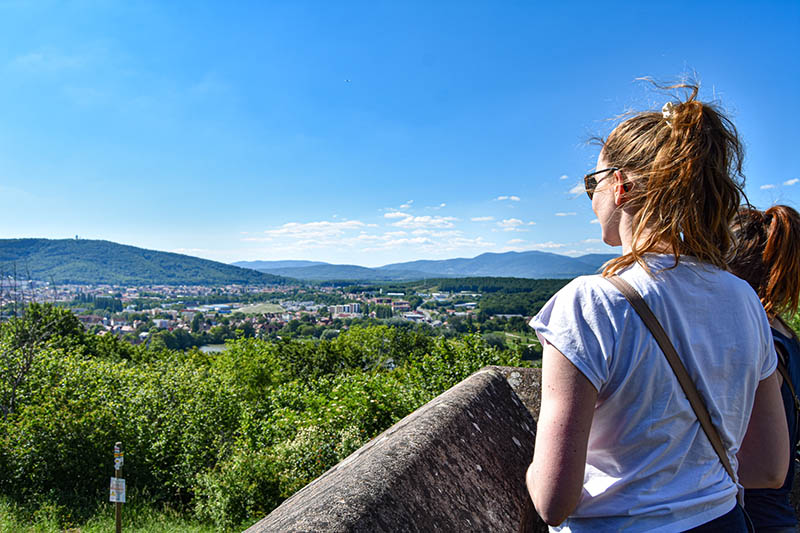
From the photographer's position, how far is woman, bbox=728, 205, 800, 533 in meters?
1.74

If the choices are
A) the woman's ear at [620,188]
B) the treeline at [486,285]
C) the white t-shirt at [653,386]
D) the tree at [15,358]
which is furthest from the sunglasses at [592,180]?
the treeline at [486,285]

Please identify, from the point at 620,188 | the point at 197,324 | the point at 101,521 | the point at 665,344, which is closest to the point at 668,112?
the point at 620,188

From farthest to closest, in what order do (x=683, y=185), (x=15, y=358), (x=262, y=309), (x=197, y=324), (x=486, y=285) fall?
(x=262, y=309), (x=486, y=285), (x=197, y=324), (x=15, y=358), (x=683, y=185)

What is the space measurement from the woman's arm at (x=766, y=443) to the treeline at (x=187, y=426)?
19.7 ft

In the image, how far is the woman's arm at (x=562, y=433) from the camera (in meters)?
0.99

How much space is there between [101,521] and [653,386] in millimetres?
14767

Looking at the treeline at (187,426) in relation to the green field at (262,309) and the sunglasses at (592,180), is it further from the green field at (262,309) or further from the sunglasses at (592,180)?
the green field at (262,309)

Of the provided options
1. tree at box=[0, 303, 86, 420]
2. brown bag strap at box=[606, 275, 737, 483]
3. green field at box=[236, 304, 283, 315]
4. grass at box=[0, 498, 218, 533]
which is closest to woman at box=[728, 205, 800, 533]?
brown bag strap at box=[606, 275, 737, 483]

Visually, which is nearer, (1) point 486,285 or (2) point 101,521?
(2) point 101,521

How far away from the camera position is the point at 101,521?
1166 centimetres

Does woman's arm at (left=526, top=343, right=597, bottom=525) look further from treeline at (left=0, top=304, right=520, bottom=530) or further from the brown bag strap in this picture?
treeline at (left=0, top=304, right=520, bottom=530)

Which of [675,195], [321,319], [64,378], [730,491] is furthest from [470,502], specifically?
[321,319]

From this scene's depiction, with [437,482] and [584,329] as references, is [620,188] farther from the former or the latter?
[437,482]

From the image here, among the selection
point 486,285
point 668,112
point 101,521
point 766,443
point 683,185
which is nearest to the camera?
point 683,185
